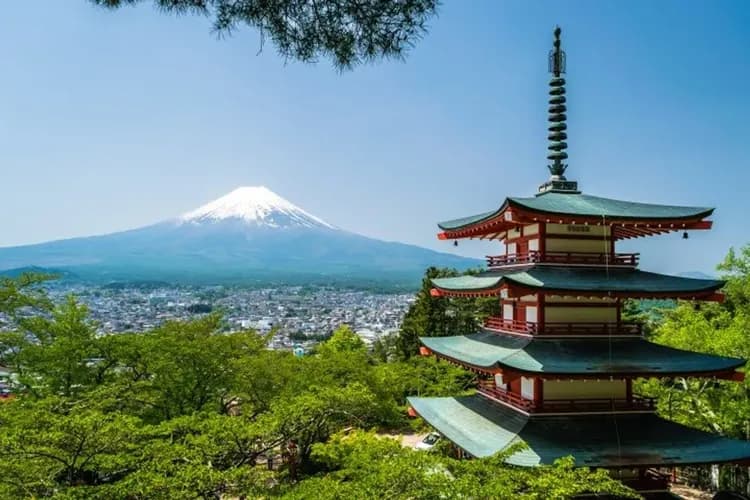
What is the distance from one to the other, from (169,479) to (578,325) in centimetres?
855

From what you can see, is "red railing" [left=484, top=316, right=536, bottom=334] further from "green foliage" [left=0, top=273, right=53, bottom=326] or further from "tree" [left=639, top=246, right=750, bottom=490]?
"green foliage" [left=0, top=273, right=53, bottom=326]

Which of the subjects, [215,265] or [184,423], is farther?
[215,265]

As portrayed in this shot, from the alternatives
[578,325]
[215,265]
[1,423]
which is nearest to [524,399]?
[578,325]

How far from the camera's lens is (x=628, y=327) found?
11688mm

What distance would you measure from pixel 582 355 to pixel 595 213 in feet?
9.94

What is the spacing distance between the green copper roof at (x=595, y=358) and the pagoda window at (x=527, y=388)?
75 cm

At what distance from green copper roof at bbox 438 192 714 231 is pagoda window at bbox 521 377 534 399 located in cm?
366

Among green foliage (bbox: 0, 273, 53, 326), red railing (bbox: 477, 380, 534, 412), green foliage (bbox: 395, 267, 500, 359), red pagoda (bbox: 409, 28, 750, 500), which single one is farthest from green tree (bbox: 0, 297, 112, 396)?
green foliage (bbox: 395, 267, 500, 359)

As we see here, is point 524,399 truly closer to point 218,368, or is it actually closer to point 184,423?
point 184,423

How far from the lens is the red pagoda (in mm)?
10188

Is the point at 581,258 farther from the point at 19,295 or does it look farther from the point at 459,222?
the point at 19,295

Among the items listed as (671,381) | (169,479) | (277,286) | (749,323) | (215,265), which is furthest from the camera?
(215,265)

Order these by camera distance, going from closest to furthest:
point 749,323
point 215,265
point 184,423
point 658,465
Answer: point 658,465
point 184,423
point 749,323
point 215,265

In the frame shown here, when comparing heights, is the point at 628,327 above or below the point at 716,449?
above
